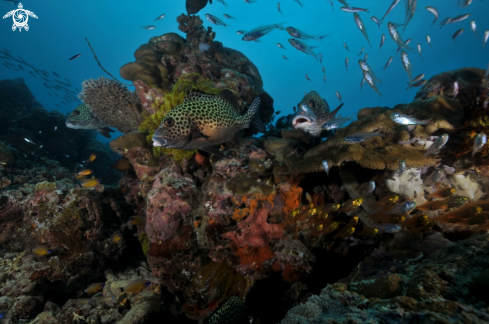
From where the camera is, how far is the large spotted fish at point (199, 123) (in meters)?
2.94

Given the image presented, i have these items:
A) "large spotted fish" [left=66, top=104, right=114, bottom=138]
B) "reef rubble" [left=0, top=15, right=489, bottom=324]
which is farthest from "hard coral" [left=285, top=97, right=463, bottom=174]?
"large spotted fish" [left=66, top=104, right=114, bottom=138]

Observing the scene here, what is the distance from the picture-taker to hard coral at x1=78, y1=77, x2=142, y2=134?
6242mm

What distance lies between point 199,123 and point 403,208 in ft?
11.1

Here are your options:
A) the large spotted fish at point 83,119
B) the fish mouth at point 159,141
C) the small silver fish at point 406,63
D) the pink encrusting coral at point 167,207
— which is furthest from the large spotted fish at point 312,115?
the large spotted fish at point 83,119

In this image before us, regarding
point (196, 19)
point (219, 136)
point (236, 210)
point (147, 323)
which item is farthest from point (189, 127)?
point (196, 19)

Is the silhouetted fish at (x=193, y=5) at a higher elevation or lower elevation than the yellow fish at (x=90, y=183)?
higher

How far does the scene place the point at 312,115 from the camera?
417 cm

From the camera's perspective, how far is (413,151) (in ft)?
10.9

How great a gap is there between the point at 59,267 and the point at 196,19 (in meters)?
10.8

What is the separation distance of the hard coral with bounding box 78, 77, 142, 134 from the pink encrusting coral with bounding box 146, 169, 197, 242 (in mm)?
3467

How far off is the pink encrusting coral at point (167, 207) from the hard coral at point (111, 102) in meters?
3.47

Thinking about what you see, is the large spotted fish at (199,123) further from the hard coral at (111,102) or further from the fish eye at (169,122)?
the hard coral at (111,102)

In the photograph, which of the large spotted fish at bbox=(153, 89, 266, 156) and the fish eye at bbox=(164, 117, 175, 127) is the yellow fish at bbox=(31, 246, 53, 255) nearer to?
the large spotted fish at bbox=(153, 89, 266, 156)

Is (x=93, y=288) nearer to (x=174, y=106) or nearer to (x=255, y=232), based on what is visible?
(x=255, y=232)
